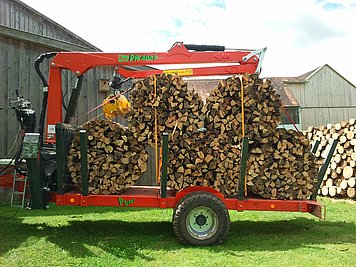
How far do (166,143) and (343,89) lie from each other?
1205 inches

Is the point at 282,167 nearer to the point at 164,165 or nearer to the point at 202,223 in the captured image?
the point at 202,223

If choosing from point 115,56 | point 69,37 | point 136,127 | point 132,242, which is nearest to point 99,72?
point 69,37

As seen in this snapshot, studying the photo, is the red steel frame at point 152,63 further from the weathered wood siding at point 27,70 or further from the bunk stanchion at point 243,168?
the weathered wood siding at point 27,70

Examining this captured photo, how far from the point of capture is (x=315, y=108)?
30.2m

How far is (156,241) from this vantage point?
582 centimetres

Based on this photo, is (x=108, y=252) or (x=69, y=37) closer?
(x=108, y=252)

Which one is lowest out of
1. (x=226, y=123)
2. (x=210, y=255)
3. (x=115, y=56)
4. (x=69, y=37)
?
(x=210, y=255)

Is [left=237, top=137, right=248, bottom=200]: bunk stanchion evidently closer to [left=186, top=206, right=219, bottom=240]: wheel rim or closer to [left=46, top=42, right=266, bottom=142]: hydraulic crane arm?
[left=186, top=206, right=219, bottom=240]: wheel rim

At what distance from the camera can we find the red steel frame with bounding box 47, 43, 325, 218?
584cm

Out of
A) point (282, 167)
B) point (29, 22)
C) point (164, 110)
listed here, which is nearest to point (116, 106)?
point (164, 110)

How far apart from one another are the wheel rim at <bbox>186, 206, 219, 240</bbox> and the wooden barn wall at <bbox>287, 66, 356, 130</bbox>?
24770 millimetres

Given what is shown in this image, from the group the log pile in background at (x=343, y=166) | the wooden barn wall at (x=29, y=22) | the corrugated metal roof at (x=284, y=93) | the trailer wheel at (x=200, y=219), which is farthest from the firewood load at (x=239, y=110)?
the corrugated metal roof at (x=284, y=93)

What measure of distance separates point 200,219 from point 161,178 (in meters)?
0.84

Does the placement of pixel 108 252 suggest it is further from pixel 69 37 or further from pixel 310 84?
pixel 310 84
